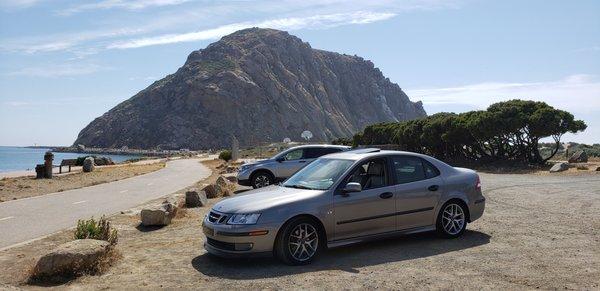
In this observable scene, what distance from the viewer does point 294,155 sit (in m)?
19.0

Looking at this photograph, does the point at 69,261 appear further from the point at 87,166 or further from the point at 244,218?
the point at 87,166

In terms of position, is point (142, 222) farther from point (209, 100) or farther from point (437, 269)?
point (209, 100)

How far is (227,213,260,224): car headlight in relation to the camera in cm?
750

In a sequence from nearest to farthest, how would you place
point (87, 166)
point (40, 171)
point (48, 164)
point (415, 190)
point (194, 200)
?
1. point (415, 190)
2. point (194, 200)
3. point (48, 164)
4. point (40, 171)
5. point (87, 166)

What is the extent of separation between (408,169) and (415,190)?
39cm

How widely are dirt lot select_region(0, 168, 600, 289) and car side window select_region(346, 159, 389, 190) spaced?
3.34 ft

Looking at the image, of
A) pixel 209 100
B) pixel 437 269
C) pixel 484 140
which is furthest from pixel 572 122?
pixel 209 100

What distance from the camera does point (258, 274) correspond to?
718 centimetres

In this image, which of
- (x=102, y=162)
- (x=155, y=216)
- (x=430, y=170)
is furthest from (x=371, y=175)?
(x=102, y=162)

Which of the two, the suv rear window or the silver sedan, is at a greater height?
the suv rear window

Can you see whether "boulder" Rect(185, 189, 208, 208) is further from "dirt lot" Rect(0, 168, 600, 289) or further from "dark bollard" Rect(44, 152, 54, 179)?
"dark bollard" Rect(44, 152, 54, 179)

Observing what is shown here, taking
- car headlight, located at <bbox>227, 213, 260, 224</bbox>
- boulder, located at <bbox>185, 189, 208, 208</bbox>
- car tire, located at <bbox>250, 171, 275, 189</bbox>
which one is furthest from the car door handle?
car tire, located at <bbox>250, 171, 275, 189</bbox>

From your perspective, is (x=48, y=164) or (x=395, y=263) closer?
(x=395, y=263)

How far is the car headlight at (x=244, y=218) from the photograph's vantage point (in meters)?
7.50
